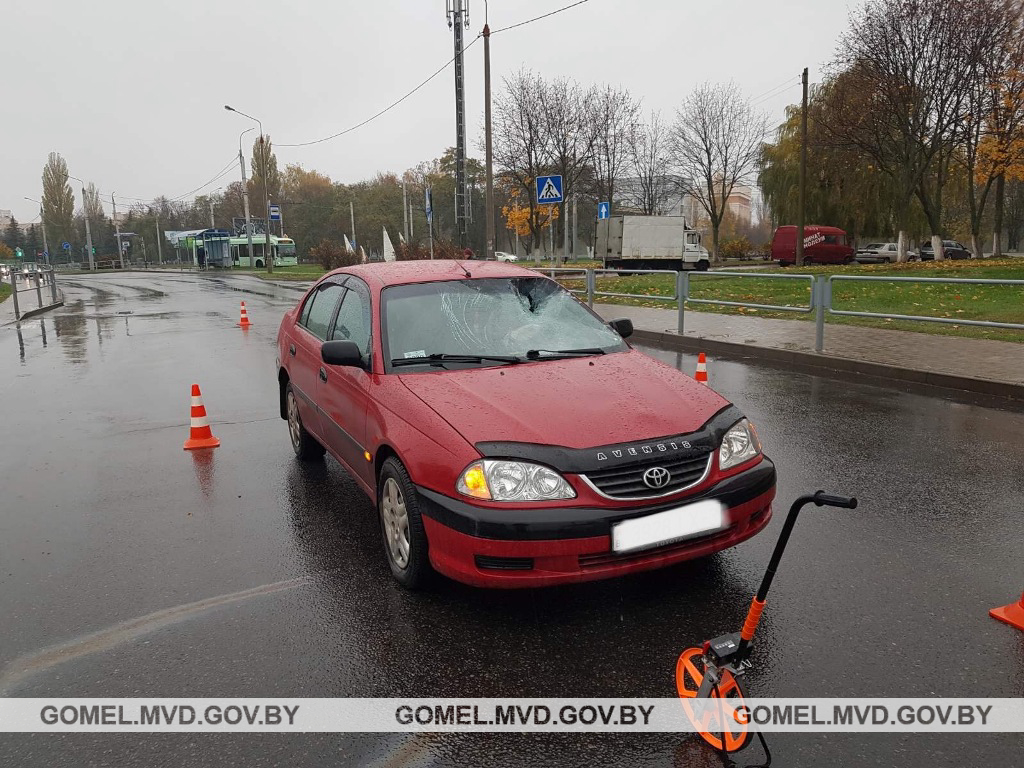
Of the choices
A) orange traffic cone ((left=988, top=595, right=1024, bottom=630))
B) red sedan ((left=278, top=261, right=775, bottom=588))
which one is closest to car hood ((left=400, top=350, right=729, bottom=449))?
red sedan ((left=278, top=261, right=775, bottom=588))

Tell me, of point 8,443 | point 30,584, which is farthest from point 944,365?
point 8,443

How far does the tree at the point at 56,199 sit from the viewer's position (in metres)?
→ 95.0

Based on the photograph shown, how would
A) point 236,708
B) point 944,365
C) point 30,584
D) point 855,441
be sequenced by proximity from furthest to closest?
point 944,365, point 855,441, point 30,584, point 236,708

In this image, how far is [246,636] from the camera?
3.43m

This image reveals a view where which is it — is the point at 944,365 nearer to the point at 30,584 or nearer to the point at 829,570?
the point at 829,570

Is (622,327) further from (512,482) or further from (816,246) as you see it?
(816,246)

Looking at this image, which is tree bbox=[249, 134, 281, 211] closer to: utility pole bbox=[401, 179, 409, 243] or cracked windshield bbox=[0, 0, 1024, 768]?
utility pole bbox=[401, 179, 409, 243]

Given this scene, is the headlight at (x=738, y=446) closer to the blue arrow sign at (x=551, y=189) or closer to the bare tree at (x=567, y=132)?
the blue arrow sign at (x=551, y=189)

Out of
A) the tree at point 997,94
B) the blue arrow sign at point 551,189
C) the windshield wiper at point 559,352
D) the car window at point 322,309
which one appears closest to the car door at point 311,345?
the car window at point 322,309

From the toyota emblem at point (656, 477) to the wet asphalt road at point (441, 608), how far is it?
653mm

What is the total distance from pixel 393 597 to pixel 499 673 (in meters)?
0.88

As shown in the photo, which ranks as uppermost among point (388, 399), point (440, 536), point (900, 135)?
point (900, 135)

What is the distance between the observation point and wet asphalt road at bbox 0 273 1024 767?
8.79 feet

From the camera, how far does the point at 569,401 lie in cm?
368
